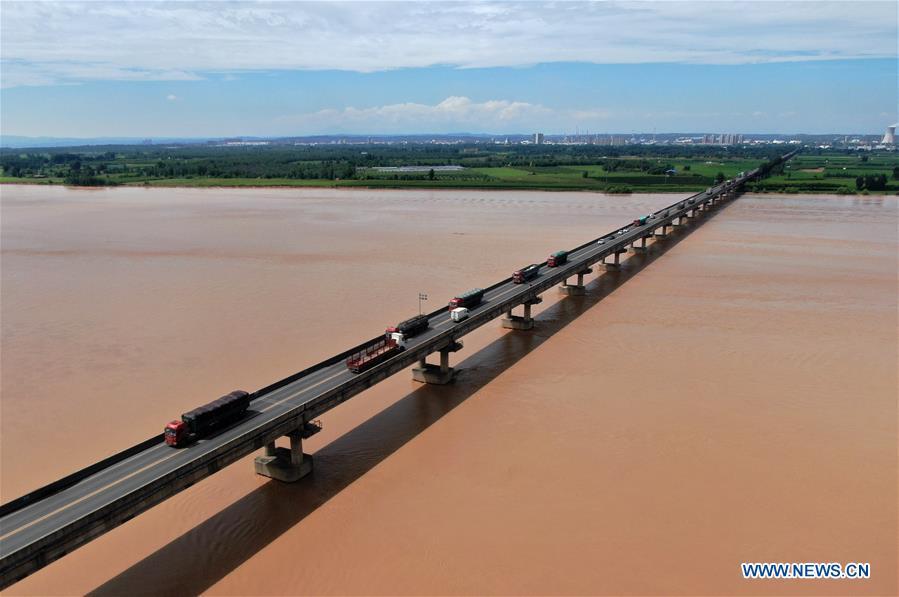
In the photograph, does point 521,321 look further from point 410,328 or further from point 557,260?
point 410,328

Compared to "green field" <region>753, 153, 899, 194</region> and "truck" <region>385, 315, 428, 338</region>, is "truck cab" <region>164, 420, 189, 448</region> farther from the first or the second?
"green field" <region>753, 153, 899, 194</region>

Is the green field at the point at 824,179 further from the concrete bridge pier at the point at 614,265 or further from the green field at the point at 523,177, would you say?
the concrete bridge pier at the point at 614,265

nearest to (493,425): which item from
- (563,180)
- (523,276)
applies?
(523,276)

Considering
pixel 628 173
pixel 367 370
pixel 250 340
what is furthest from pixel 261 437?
pixel 628 173

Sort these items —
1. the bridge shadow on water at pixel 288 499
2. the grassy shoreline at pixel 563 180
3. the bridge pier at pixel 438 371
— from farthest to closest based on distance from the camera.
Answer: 1. the grassy shoreline at pixel 563 180
2. the bridge pier at pixel 438 371
3. the bridge shadow on water at pixel 288 499

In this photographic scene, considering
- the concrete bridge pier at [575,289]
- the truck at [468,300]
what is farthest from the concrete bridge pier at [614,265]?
the truck at [468,300]

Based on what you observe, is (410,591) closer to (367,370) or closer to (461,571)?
(461,571)

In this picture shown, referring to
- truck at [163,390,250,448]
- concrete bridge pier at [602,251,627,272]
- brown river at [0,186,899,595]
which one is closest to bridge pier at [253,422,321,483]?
brown river at [0,186,899,595]
